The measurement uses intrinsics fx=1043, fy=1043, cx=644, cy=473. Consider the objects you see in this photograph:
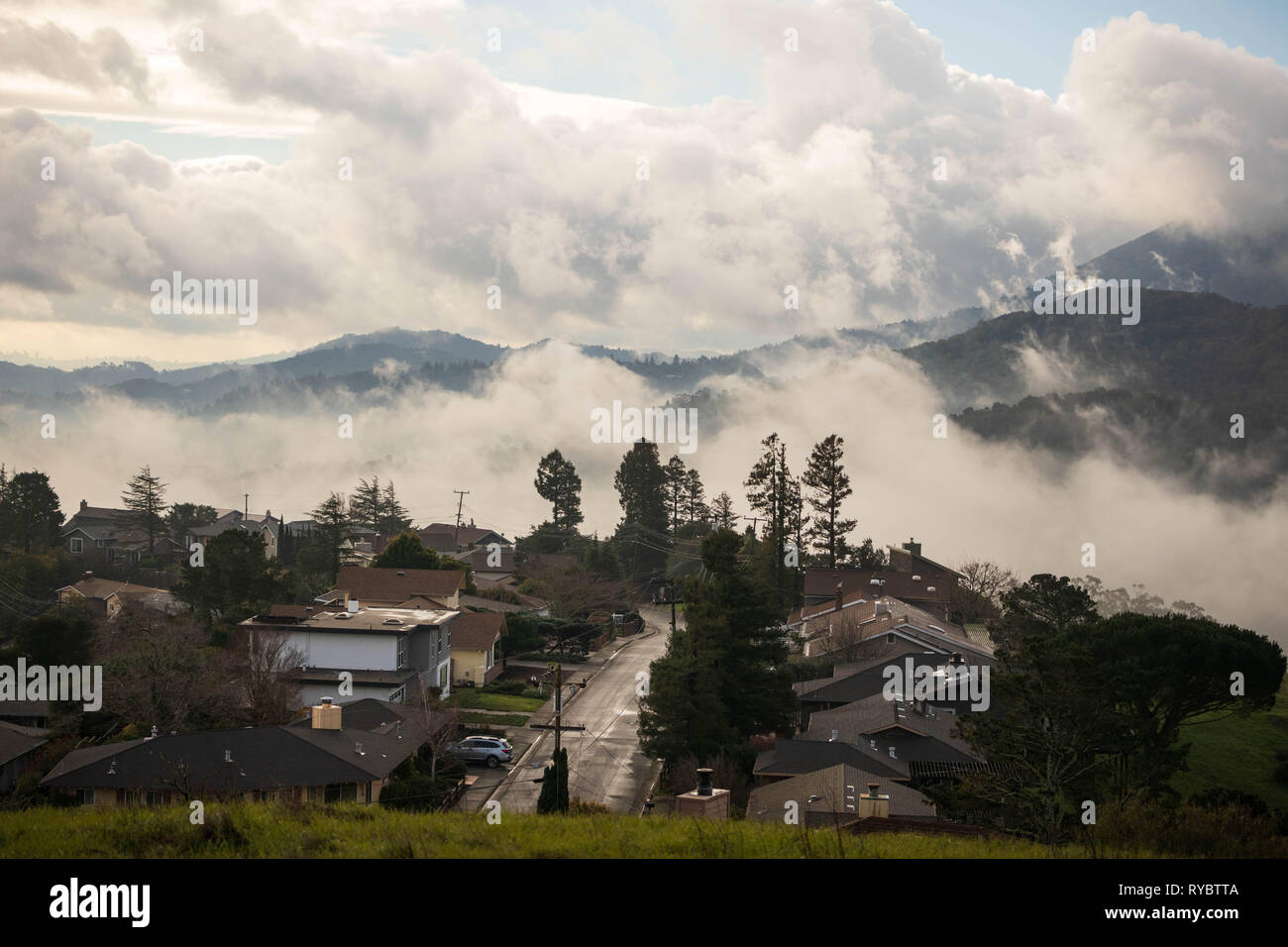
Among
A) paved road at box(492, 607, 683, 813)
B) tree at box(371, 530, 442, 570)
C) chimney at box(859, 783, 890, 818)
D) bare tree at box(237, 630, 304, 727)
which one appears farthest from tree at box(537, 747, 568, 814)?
tree at box(371, 530, 442, 570)

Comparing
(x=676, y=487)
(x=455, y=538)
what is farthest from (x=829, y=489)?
(x=455, y=538)

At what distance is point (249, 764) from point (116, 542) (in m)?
80.5

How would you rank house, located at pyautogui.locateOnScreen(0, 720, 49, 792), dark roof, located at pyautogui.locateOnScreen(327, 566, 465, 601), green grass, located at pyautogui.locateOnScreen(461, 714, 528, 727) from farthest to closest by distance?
1. dark roof, located at pyautogui.locateOnScreen(327, 566, 465, 601)
2. green grass, located at pyautogui.locateOnScreen(461, 714, 528, 727)
3. house, located at pyautogui.locateOnScreen(0, 720, 49, 792)

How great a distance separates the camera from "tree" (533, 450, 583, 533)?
313 ft

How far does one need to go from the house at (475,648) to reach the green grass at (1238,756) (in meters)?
30.8

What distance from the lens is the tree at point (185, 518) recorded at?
102250 millimetres

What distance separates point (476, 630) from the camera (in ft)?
174

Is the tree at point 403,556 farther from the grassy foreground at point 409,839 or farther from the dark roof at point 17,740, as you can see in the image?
the grassy foreground at point 409,839

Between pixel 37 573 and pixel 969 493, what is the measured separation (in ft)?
520

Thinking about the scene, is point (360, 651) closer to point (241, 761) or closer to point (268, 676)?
point (268, 676)

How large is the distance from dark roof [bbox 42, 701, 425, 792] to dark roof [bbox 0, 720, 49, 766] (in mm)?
5164

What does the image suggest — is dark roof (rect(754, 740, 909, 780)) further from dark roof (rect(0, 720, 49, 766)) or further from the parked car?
dark roof (rect(0, 720, 49, 766))
